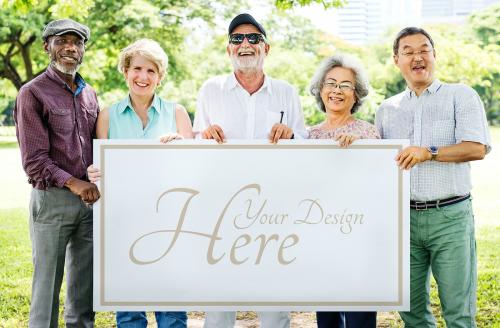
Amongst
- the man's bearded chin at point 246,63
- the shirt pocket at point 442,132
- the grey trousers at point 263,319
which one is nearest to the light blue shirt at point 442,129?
the shirt pocket at point 442,132

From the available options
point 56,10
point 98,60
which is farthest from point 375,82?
point 56,10

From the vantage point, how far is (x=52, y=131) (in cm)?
365

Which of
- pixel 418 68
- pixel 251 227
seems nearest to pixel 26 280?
pixel 251 227

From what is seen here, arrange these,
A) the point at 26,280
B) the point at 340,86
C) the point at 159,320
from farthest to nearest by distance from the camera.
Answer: the point at 26,280, the point at 159,320, the point at 340,86

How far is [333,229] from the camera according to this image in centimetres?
348

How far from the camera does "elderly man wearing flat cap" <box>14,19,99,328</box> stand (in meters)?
3.58

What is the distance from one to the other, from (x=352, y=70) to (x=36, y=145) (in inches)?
69.8

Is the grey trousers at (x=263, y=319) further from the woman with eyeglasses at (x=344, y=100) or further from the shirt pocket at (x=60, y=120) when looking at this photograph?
the shirt pocket at (x=60, y=120)

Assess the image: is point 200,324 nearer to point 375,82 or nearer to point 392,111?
point 392,111

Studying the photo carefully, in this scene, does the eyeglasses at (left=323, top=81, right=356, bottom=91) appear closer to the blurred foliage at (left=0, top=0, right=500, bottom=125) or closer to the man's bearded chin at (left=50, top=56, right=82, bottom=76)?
the man's bearded chin at (left=50, top=56, right=82, bottom=76)

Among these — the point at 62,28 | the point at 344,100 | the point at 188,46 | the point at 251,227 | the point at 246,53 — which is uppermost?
the point at 188,46

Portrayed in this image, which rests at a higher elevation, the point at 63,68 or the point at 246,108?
the point at 63,68

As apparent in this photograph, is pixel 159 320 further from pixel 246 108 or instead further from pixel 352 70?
pixel 352 70

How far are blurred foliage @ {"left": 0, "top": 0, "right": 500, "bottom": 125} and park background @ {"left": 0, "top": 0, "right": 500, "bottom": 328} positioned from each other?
0.04 metres
